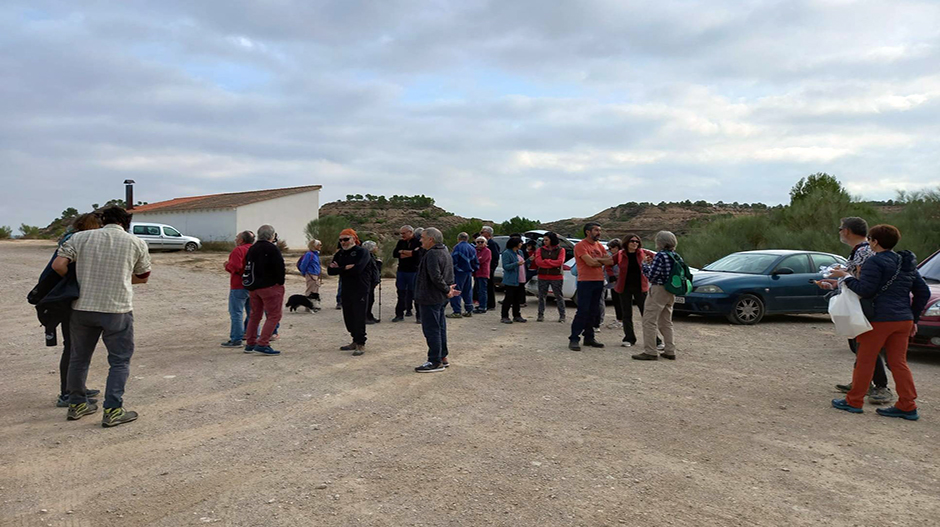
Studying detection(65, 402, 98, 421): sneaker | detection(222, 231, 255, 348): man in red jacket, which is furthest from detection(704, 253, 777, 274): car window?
detection(65, 402, 98, 421): sneaker

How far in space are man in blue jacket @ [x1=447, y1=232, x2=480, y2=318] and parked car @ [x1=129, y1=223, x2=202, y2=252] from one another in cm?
2351

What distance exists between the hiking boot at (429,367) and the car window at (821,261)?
27.3 ft

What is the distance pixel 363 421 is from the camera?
18.9 ft

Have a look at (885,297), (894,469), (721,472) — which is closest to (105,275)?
(721,472)

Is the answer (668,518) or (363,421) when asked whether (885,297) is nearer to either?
(668,518)

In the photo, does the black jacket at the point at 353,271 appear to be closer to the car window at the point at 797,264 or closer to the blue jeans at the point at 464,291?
the blue jeans at the point at 464,291

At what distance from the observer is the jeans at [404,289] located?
42.2ft

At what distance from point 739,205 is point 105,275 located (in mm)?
74361

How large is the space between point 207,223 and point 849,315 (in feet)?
123

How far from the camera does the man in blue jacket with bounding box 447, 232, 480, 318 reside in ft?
42.3

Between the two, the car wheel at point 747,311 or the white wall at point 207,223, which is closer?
the car wheel at point 747,311

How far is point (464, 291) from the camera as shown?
44.6 ft

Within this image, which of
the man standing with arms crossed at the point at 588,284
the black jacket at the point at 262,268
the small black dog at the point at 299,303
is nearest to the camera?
the black jacket at the point at 262,268

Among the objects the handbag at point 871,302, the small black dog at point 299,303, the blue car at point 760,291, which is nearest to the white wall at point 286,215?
the small black dog at point 299,303
